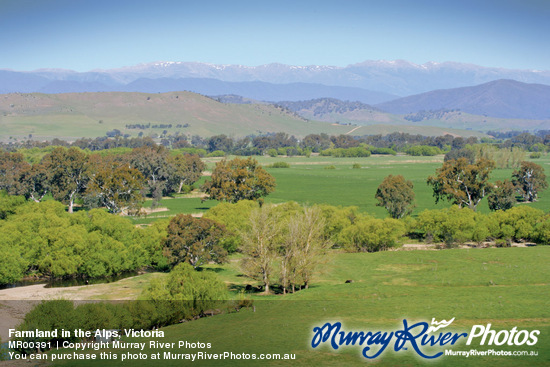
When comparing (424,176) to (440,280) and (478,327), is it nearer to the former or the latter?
(440,280)

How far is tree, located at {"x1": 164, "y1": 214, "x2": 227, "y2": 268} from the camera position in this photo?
6200cm

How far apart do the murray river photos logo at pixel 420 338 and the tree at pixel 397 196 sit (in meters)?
49.0

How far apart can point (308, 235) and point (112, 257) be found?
23.8 m

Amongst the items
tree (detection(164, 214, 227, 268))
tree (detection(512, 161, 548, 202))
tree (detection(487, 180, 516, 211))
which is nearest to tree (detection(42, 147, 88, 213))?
tree (detection(164, 214, 227, 268))

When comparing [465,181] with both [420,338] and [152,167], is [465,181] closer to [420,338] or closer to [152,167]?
[420,338]

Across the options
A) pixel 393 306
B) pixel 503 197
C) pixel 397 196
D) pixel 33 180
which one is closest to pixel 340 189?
pixel 397 196

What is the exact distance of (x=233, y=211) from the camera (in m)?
79.7

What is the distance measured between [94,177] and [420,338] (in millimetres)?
78494

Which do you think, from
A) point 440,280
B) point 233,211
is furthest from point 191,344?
point 233,211

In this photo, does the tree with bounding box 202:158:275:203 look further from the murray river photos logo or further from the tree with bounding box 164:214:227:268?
the murray river photos logo

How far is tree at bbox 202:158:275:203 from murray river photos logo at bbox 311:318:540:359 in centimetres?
6176

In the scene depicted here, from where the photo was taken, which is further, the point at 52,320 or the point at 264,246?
the point at 264,246

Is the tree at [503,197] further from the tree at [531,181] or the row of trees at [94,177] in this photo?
the row of trees at [94,177]

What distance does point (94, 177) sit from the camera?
332 ft
